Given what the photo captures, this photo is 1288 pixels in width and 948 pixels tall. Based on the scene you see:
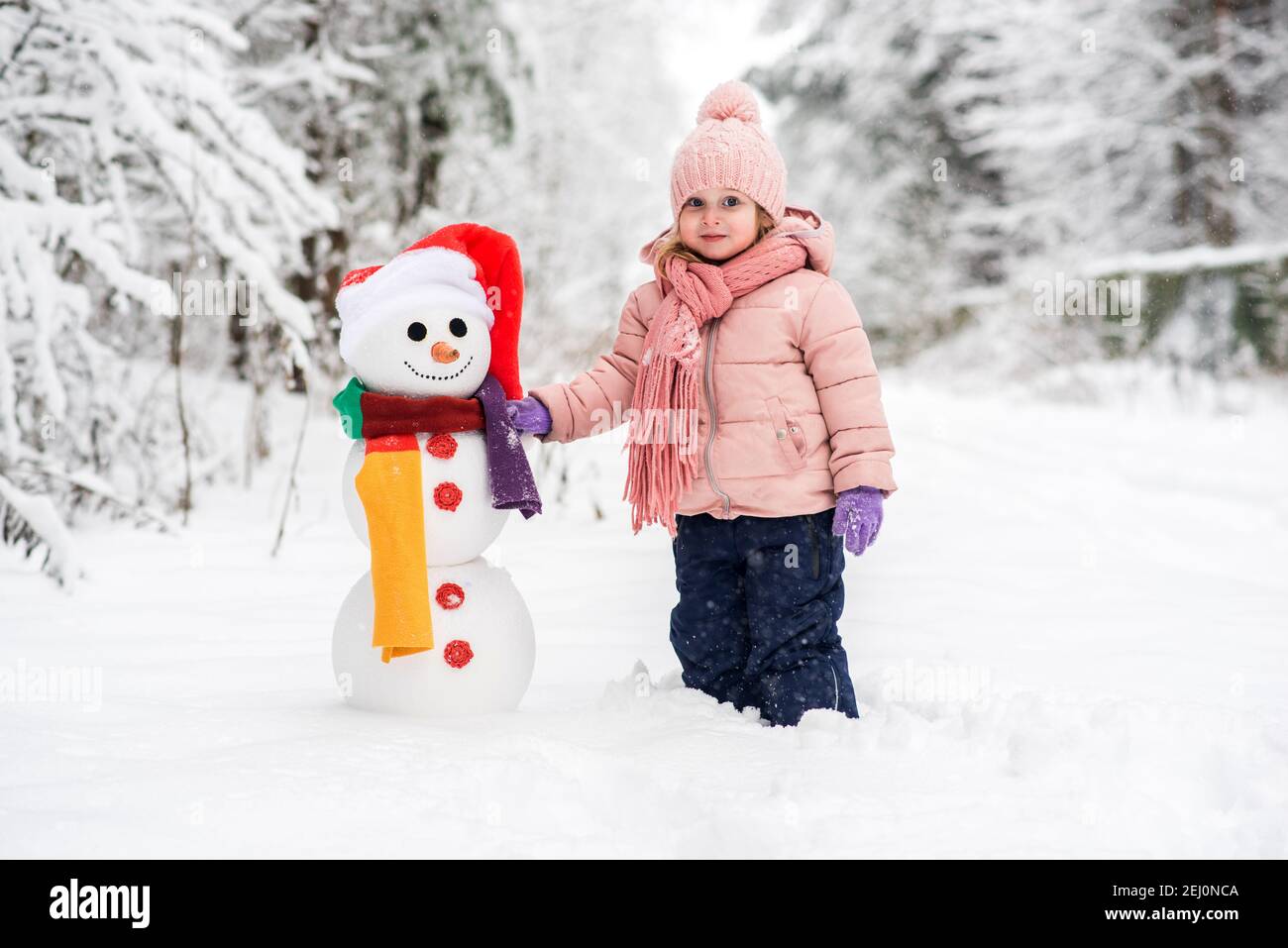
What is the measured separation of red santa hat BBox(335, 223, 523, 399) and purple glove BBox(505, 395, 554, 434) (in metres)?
0.03

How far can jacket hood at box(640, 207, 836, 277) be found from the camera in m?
2.54

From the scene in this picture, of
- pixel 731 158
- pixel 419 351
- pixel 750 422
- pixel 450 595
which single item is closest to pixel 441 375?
pixel 419 351

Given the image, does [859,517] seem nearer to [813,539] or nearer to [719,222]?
[813,539]

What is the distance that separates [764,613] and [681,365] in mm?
607

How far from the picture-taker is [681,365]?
8.16 ft

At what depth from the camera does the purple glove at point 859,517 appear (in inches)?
91.6

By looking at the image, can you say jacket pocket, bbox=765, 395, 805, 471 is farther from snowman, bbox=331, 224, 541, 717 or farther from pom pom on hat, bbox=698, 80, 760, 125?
pom pom on hat, bbox=698, 80, 760, 125

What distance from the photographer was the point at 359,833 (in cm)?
163

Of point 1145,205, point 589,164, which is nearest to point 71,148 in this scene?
point 589,164

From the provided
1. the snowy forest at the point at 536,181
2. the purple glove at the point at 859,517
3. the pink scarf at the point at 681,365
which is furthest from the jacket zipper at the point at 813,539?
the snowy forest at the point at 536,181

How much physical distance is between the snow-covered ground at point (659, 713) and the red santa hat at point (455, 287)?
80 centimetres

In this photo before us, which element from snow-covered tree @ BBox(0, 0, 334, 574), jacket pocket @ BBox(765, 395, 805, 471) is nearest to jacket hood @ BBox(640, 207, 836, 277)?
jacket pocket @ BBox(765, 395, 805, 471)

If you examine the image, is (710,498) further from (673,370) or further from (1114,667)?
(1114,667)
